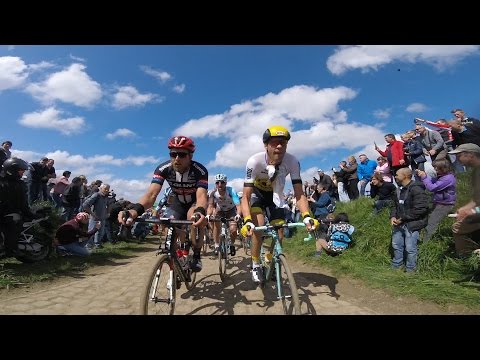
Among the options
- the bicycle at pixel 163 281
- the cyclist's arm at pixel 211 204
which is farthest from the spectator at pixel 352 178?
the bicycle at pixel 163 281

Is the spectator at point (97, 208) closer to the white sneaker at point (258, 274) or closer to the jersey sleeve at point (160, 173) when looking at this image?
the jersey sleeve at point (160, 173)

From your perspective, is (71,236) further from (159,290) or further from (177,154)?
(159,290)

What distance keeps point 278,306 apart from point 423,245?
4120mm

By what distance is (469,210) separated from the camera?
441 cm

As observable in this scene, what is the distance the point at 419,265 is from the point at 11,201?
996cm

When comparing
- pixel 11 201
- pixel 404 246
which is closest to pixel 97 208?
pixel 11 201

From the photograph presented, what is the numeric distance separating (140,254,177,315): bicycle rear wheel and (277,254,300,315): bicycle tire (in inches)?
63.8

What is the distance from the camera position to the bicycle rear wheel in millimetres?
3785

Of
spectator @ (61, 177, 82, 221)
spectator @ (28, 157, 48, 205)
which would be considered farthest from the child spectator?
spectator @ (28, 157, 48, 205)

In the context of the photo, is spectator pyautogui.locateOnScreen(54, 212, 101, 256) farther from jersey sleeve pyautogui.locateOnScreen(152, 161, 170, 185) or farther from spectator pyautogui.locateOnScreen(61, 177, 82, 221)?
jersey sleeve pyautogui.locateOnScreen(152, 161, 170, 185)

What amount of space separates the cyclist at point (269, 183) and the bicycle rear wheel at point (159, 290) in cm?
156

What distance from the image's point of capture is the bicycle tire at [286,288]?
408 cm
